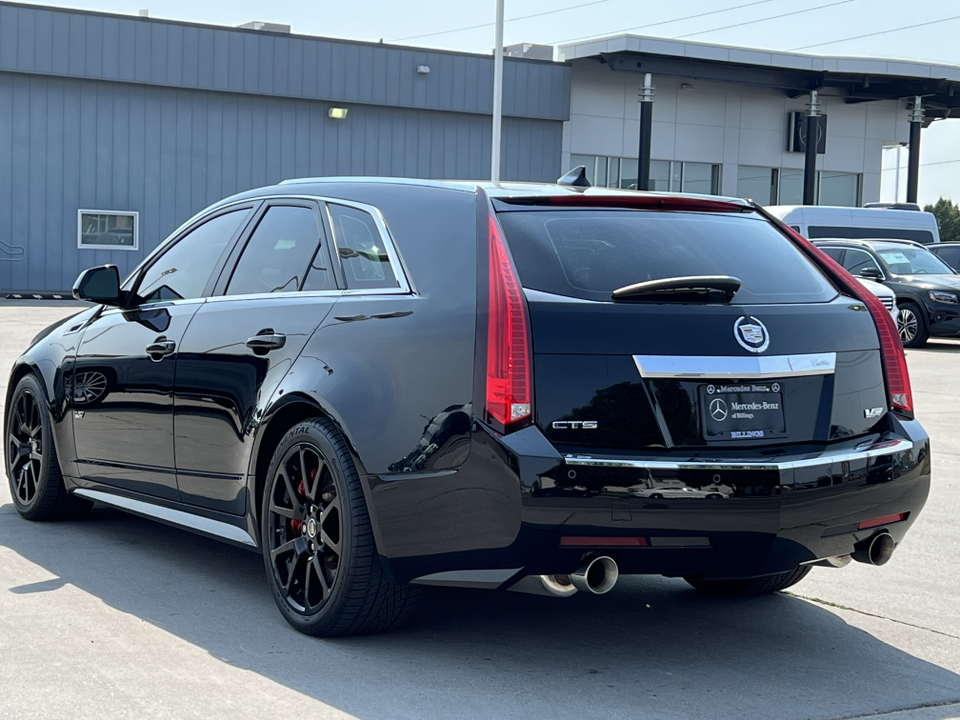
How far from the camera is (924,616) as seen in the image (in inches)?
205

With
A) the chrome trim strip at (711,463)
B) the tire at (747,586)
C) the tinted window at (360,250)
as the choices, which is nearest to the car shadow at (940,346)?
the tire at (747,586)

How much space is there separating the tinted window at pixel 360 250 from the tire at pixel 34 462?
2.26 metres

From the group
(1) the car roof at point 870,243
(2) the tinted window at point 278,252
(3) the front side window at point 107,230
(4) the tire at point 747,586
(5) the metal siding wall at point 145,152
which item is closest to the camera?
(2) the tinted window at point 278,252

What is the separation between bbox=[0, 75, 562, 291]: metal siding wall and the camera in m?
30.6

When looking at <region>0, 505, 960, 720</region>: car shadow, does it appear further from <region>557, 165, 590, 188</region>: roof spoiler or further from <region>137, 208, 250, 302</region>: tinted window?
<region>557, 165, 590, 188</region>: roof spoiler

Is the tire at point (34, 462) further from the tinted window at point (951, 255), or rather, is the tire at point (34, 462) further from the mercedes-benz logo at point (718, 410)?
the tinted window at point (951, 255)

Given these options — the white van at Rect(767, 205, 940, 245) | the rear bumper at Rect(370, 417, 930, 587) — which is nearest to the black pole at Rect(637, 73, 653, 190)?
the white van at Rect(767, 205, 940, 245)

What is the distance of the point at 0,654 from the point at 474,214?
208 cm

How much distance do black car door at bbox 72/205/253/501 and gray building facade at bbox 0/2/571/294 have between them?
84.9 ft

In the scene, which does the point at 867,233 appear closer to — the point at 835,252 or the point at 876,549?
the point at 835,252

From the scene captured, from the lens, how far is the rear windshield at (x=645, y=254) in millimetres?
4324

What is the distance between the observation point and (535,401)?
4.06 m

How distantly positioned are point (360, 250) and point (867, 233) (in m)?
21.9

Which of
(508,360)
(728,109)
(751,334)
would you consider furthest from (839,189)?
(508,360)
